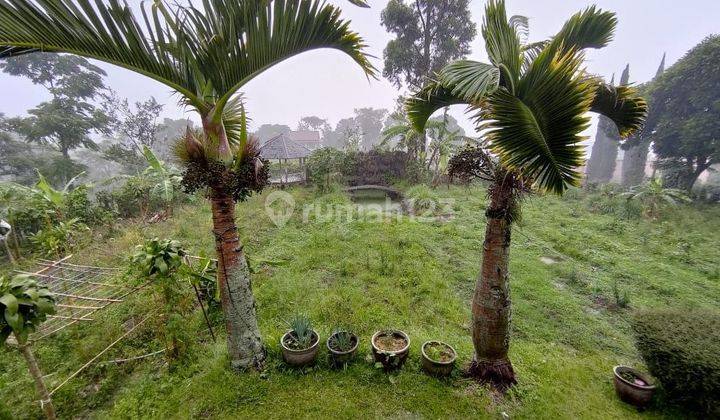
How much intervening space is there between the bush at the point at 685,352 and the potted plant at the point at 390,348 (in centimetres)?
262

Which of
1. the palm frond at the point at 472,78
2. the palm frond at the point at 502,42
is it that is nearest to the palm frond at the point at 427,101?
the palm frond at the point at 472,78

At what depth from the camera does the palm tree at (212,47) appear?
1.86 m

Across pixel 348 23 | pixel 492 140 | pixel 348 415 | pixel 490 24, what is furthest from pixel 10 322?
pixel 490 24

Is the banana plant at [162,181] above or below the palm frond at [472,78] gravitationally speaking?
below

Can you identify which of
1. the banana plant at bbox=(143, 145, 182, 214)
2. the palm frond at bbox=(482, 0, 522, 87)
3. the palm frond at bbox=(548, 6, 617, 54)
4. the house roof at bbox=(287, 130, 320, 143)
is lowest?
the banana plant at bbox=(143, 145, 182, 214)

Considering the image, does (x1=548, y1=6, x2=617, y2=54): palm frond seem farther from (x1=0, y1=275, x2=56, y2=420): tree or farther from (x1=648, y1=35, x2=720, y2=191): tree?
(x1=648, y1=35, x2=720, y2=191): tree

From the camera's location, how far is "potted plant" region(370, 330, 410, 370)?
A: 10.8ft

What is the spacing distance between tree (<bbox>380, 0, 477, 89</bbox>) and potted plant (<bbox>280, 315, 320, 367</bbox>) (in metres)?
16.3

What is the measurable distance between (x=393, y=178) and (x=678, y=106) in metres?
15.7

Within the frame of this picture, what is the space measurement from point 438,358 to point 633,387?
6.73 feet

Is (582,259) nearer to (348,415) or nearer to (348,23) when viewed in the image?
(348,415)

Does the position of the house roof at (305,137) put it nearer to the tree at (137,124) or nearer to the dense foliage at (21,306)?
the tree at (137,124)

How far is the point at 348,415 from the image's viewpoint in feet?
9.33

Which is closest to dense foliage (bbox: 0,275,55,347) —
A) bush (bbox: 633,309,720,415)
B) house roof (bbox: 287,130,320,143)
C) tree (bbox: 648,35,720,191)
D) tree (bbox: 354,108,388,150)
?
bush (bbox: 633,309,720,415)
